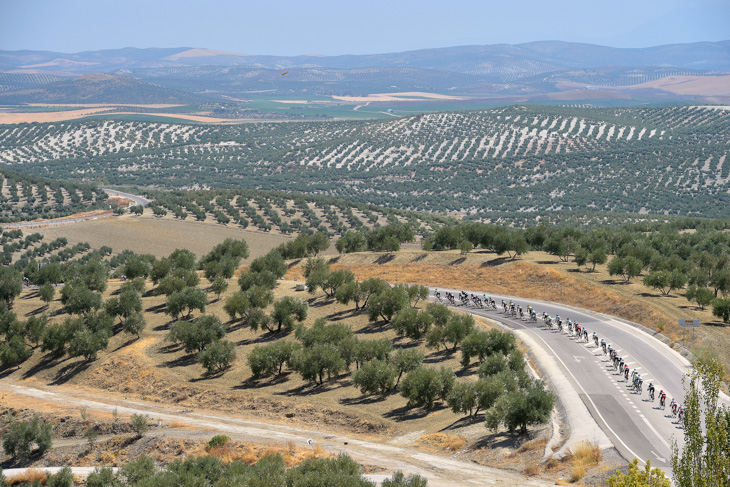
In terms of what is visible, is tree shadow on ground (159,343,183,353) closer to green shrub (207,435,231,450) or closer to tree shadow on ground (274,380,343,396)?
tree shadow on ground (274,380,343,396)

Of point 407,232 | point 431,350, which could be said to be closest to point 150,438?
point 431,350

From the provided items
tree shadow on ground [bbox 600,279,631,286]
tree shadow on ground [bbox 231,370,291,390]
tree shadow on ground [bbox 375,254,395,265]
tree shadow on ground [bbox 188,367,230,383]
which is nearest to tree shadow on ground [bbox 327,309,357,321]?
tree shadow on ground [bbox 231,370,291,390]

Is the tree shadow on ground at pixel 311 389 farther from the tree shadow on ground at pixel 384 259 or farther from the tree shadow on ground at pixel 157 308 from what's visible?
the tree shadow on ground at pixel 384 259

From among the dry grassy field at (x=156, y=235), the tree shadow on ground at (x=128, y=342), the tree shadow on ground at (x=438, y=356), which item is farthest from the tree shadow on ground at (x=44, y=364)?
the dry grassy field at (x=156, y=235)

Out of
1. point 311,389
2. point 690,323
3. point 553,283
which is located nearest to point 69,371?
point 311,389

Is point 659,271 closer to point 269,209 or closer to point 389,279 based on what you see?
point 389,279

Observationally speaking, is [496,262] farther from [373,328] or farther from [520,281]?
[373,328]
